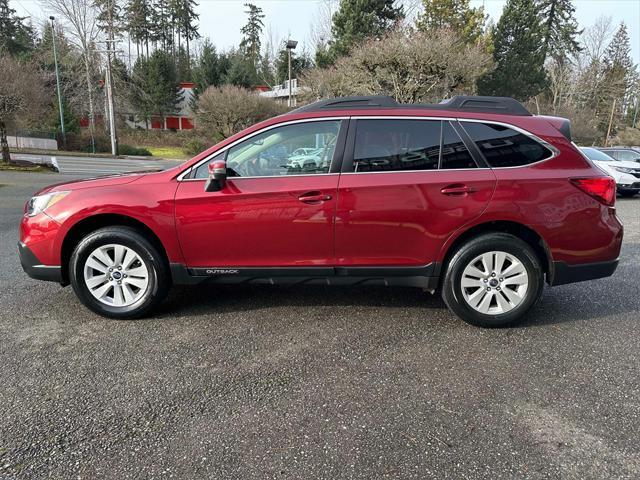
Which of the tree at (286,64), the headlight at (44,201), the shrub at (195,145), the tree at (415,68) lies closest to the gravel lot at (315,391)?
the headlight at (44,201)

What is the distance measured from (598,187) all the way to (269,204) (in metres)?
2.62

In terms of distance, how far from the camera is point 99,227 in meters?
3.79

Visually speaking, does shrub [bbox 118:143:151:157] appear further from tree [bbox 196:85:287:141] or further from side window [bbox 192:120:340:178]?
side window [bbox 192:120:340:178]

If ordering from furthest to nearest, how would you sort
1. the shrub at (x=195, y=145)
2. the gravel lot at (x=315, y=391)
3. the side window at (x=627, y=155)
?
the shrub at (x=195, y=145)
the side window at (x=627, y=155)
the gravel lot at (x=315, y=391)

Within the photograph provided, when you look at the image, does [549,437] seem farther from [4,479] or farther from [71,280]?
[71,280]

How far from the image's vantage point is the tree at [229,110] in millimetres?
26672

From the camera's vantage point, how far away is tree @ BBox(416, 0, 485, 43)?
32.0m

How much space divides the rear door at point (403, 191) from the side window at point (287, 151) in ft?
0.65

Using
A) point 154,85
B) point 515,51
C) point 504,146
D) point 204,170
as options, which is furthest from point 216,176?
point 154,85

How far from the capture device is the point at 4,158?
18438 mm

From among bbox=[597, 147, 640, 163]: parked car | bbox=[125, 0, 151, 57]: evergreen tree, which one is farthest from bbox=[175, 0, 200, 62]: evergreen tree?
bbox=[597, 147, 640, 163]: parked car

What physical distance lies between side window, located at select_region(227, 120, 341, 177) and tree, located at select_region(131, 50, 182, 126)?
1967 inches

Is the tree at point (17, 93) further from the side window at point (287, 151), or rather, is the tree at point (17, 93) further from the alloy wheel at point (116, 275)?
the side window at point (287, 151)

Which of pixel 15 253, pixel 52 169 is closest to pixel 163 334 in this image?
pixel 15 253
